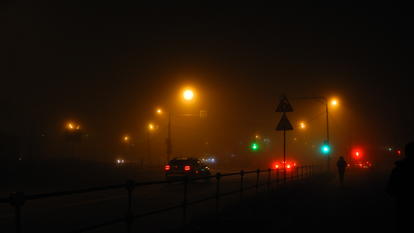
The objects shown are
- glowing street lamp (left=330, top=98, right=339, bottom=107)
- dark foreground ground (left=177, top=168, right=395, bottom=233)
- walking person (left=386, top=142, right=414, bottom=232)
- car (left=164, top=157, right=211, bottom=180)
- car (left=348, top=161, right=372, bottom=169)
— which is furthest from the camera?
car (left=348, top=161, right=372, bottom=169)

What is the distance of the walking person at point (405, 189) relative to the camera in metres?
7.27

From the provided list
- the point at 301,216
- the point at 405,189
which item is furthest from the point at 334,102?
the point at 405,189

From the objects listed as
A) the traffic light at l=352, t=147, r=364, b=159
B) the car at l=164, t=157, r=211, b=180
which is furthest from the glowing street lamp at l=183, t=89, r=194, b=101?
the traffic light at l=352, t=147, r=364, b=159

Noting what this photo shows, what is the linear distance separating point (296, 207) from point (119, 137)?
95.5 meters

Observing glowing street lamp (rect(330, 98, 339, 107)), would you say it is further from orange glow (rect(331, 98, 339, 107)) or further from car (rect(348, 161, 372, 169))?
car (rect(348, 161, 372, 169))

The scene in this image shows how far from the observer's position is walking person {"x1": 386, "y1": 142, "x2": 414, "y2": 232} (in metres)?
7.27

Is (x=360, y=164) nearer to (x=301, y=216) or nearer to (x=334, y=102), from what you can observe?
(x=334, y=102)

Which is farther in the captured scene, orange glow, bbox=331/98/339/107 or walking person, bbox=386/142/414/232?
orange glow, bbox=331/98/339/107

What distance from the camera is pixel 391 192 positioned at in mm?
7641

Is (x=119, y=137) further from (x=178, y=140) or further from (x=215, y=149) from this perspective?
(x=215, y=149)

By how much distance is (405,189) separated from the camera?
734 centimetres

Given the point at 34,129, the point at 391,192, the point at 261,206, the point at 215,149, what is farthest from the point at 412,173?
the point at 215,149

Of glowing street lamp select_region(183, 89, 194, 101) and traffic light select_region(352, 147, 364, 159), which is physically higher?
glowing street lamp select_region(183, 89, 194, 101)

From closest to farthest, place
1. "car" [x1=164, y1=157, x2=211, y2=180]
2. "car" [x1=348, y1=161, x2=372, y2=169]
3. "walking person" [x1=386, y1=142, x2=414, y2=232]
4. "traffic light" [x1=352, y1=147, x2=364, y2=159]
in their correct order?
"walking person" [x1=386, y1=142, x2=414, y2=232] < "car" [x1=164, y1=157, x2=211, y2=180] < "traffic light" [x1=352, y1=147, x2=364, y2=159] < "car" [x1=348, y1=161, x2=372, y2=169]
